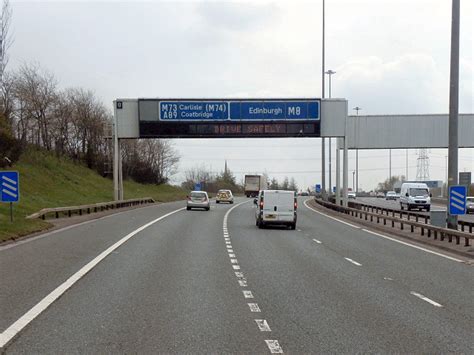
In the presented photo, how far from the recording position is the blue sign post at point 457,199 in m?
18.2

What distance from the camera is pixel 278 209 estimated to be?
86.2 ft

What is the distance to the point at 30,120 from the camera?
58094 millimetres

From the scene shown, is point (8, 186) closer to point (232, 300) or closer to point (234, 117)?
point (232, 300)

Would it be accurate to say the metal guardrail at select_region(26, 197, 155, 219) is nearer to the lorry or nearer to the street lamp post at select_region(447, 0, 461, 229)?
the street lamp post at select_region(447, 0, 461, 229)

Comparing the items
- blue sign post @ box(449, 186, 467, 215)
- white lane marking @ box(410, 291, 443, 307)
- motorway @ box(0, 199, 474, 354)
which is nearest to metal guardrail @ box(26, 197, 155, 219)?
motorway @ box(0, 199, 474, 354)

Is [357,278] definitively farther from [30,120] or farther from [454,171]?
[30,120]

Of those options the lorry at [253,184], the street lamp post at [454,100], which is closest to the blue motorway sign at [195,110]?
the street lamp post at [454,100]

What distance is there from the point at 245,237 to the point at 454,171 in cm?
782

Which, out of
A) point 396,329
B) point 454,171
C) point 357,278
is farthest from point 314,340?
point 454,171

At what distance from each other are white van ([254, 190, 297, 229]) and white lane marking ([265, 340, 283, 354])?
19.8 metres

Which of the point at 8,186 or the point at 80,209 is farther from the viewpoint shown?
the point at 80,209

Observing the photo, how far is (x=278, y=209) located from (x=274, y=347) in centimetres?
2017

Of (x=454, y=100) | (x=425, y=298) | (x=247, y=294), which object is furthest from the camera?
(x=454, y=100)

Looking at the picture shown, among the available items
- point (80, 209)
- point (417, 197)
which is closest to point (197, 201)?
point (80, 209)
